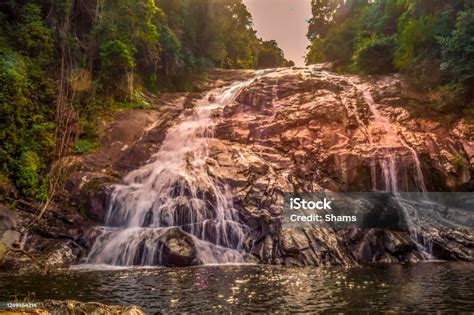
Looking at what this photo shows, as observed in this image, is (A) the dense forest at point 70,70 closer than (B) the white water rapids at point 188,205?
No

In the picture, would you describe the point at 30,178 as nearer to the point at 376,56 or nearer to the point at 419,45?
the point at 419,45

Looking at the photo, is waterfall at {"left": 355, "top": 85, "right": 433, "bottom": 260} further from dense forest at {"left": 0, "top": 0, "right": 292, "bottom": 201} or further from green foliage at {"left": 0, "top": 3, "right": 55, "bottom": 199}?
green foliage at {"left": 0, "top": 3, "right": 55, "bottom": 199}

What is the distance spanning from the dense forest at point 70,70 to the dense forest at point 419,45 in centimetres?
1097

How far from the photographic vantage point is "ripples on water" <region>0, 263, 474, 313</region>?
21.6 ft

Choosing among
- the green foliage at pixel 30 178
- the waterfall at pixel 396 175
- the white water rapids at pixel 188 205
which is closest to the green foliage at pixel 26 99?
the green foliage at pixel 30 178

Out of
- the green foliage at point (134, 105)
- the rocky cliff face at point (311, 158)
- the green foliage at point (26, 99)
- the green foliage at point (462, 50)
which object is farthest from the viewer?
the green foliage at point (134, 105)

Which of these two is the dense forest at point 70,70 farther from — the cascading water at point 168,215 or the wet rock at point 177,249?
the wet rock at point 177,249

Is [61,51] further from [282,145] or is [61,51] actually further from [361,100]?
[361,100]

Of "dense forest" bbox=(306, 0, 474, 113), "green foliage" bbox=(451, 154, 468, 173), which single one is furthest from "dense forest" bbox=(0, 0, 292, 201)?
"green foliage" bbox=(451, 154, 468, 173)

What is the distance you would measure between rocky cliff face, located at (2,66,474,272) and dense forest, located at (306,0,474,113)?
Answer: 1.15 meters

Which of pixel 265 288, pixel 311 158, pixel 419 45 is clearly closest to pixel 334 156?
pixel 311 158

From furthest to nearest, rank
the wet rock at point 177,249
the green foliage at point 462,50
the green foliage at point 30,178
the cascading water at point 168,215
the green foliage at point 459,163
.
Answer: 1. the green foliage at point 462,50
2. the green foliage at point 459,163
3. the green foliage at point 30,178
4. the cascading water at point 168,215
5. the wet rock at point 177,249

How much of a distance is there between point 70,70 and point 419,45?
59.3ft

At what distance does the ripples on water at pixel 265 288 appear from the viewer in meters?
6.59
